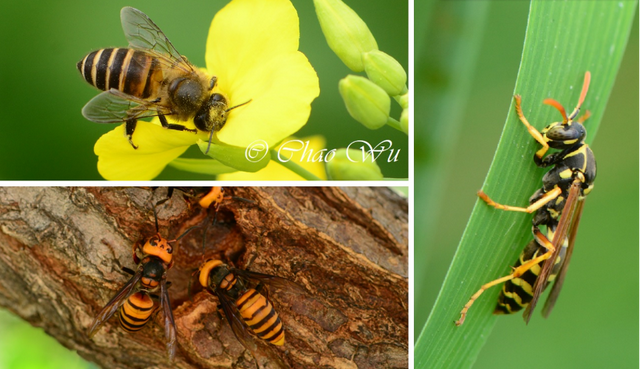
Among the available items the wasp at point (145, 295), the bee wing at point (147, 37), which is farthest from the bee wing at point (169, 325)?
the bee wing at point (147, 37)

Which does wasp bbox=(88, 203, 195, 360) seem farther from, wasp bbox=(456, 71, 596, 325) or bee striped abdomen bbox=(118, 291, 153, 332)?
wasp bbox=(456, 71, 596, 325)

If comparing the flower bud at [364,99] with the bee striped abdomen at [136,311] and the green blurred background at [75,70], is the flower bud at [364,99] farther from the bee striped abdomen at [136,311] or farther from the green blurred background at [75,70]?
the bee striped abdomen at [136,311]

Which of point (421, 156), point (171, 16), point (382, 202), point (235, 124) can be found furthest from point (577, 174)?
point (171, 16)

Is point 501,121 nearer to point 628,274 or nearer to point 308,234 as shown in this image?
point 628,274

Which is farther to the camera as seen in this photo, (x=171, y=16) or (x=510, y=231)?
(x=510, y=231)

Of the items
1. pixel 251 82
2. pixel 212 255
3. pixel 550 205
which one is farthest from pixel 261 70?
pixel 550 205

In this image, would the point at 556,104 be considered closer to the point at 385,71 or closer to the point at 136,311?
the point at 385,71
